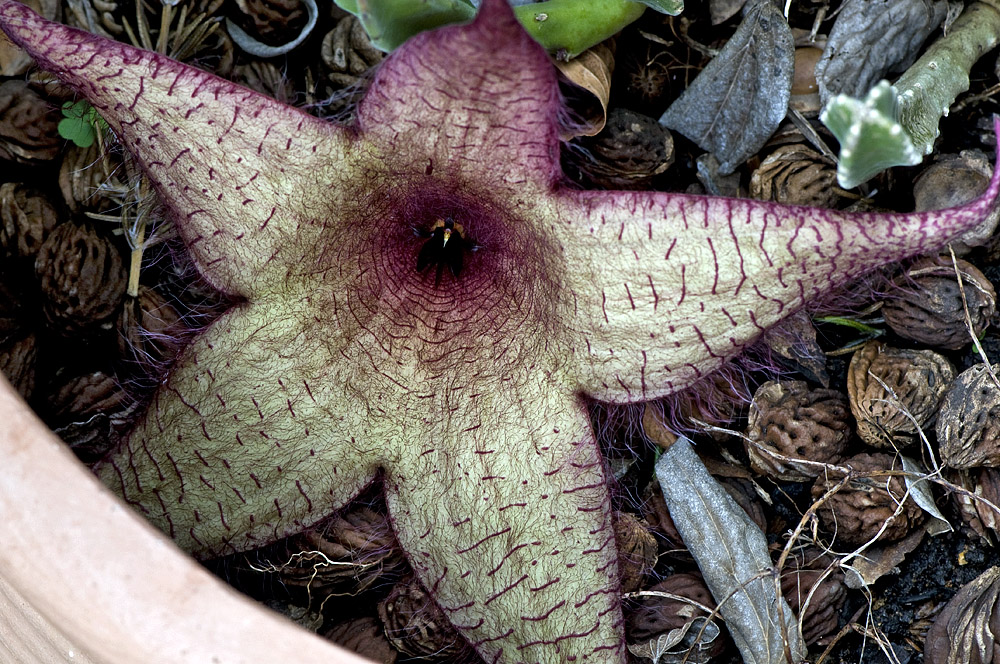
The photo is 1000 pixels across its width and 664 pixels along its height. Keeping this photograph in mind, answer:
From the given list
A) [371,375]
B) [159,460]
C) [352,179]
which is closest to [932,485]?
[371,375]

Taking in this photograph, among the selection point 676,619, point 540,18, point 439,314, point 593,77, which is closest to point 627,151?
point 593,77

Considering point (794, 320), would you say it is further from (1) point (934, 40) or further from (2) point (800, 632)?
(1) point (934, 40)

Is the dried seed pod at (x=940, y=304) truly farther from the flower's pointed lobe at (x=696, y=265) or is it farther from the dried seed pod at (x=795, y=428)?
the flower's pointed lobe at (x=696, y=265)

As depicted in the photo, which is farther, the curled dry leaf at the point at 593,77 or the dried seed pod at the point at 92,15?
the dried seed pod at the point at 92,15

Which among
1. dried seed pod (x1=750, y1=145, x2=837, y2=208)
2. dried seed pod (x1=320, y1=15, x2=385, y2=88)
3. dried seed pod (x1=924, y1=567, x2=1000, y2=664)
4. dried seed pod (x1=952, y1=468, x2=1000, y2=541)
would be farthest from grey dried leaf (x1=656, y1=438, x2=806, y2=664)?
dried seed pod (x1=320, y1=15, x2=385, y2=88)

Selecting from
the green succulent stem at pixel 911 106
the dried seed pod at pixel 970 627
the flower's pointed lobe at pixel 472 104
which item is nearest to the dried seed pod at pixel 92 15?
the flower's pointed lobe at pixel 472 104

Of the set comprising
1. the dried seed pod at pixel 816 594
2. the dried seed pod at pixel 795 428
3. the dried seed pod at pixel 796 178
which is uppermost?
the dried seed pod at pixel 796 178

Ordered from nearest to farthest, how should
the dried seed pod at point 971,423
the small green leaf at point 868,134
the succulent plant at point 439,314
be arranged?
the small green leaf at point 868,134, the succulent plant at point 439,314, the dried seed pod at point 971,423
